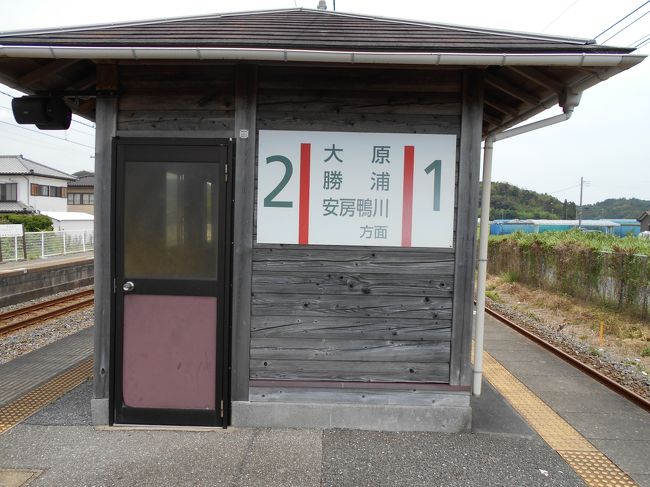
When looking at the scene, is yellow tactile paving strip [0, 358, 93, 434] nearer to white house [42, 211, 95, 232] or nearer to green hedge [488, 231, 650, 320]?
green hedge [488, 231, 650, 320]

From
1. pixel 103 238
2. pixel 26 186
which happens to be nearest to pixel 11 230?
pixel 103 238

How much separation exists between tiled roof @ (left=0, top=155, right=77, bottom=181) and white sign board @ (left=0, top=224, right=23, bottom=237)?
2436 centimetres

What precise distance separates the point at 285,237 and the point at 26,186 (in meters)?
41.5

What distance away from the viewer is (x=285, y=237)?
3.82 m

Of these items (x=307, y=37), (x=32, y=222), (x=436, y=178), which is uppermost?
(x=307, y=37)

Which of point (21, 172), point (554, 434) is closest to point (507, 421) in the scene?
point (554, 434)

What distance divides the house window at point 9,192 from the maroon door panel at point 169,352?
4110 cm

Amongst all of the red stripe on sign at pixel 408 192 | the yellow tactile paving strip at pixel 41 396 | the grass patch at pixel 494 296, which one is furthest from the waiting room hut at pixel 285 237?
the grass patch at pixel 494 296

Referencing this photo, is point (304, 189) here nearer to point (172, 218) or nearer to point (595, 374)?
point (172, 218)

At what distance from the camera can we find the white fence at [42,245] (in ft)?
53.2

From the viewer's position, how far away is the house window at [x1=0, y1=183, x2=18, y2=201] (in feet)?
121

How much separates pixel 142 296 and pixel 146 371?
2.14 feet

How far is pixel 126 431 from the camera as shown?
12.4 ft

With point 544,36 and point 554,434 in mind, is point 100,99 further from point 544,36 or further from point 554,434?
point 554,434
